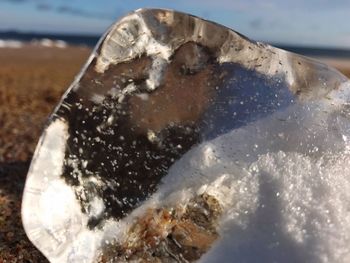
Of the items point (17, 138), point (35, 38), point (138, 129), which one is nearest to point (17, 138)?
point (17, 138)

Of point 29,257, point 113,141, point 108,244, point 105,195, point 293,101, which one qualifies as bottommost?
point 29,257

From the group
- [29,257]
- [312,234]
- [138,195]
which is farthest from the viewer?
[29,257]

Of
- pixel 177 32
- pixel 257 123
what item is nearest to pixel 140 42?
pixel 177 32

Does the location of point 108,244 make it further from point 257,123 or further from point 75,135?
point 257,123

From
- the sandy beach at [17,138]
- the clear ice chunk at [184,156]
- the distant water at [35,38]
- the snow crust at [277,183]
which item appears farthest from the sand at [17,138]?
the distant water at [35,38]

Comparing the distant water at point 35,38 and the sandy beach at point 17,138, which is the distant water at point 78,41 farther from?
the sandy beach at point 17,138

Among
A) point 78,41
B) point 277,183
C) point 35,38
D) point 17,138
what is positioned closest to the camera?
point 277,183

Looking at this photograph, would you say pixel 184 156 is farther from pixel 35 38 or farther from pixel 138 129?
pixel 35 38

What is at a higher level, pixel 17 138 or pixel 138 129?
pixel 138 129
